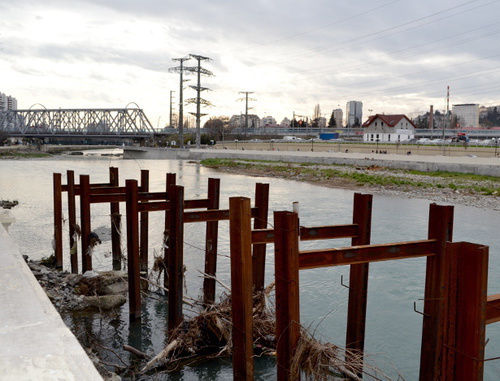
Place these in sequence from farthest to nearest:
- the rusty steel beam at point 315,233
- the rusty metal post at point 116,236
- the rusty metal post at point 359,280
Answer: the rusty metal post at point 116,236
the rusty metal post at point 359,280
the rusty steel beam at point 315,233

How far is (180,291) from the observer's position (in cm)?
855

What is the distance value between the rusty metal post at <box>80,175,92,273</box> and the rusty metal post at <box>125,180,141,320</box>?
264cm

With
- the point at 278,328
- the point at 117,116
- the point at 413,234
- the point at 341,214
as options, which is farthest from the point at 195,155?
the point at 117,116

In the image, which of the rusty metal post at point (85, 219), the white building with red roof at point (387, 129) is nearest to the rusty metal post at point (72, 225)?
the rusty metal post at point (85, 219)

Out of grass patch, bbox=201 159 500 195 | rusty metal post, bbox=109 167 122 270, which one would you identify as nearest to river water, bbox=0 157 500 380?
rusty metal post, bbox=109 167 122 270

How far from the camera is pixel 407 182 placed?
113ft

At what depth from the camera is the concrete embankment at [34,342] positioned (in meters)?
4.21

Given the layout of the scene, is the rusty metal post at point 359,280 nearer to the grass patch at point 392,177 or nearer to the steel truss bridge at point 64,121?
the grass patch at point 392,177

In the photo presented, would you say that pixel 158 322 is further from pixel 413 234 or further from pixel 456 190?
pixel 456 190

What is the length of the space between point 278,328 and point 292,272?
685 mm

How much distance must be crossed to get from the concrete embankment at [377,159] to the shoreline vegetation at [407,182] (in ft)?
3.01

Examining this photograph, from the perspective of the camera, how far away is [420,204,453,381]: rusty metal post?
6211 millimetres

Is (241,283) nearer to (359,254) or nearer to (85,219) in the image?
(359,254)

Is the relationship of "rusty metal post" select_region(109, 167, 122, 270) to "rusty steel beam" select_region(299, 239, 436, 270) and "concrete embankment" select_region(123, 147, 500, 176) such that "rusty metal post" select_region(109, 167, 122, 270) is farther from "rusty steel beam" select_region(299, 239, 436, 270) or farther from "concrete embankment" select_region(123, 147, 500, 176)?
"concrete embankment" select_region(123, 147, 500, 176)
